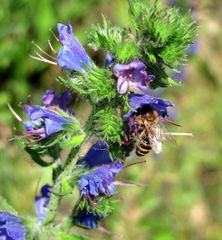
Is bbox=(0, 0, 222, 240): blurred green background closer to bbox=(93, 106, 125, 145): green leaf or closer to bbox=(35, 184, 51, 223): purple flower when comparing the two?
bbox=(35, 184, 51, 223): purple flower

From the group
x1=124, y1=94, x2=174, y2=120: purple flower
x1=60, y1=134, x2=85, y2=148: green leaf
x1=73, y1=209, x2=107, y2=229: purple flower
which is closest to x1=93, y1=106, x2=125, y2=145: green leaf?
x1=124, y1=94, x2=174, y2=120: purple flower

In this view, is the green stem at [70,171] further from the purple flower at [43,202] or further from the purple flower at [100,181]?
the purple flower at [43,202]

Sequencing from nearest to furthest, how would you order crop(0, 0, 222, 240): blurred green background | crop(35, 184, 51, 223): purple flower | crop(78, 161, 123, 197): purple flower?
crop(78, 161, 123, 197): purple flower → crop(35, 184, 51, 223): purple flower → crop(0, 0, 222, 240): blurred green background

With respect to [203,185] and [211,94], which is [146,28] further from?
[211,94]

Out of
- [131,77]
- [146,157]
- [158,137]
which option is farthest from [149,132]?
[146,157]

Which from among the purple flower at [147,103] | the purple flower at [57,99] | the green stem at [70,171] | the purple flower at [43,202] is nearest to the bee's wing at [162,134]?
the purple flower at [147,103]

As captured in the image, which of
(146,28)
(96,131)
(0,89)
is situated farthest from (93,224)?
(0,89)
